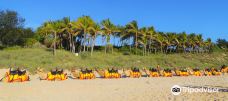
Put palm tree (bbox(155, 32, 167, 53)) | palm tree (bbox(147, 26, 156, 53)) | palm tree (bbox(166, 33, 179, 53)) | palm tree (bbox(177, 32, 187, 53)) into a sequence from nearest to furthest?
palm tree (bbox(147, 26, 156, 53)), palm tree (bbox(155, 32, 167, 53)), palm tree (bbox(166, 33, 179, 53)), palm tree (bbox(177, 32, 187, 53))

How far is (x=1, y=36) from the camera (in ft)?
200

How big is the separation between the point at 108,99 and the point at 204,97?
3.56 m

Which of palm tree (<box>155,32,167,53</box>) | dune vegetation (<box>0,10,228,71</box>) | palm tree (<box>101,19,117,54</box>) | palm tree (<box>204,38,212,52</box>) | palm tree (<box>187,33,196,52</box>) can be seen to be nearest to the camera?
dune vegetation (<box>0,10,228,71</box>)

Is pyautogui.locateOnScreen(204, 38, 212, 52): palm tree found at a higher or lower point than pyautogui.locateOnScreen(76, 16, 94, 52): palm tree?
lower

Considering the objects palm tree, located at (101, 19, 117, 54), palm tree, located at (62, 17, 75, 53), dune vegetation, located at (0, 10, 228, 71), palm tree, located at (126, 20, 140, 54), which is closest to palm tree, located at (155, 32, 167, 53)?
dune vegetation, located at (0, 10, 228, 71)

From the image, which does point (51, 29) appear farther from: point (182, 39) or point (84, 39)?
point (182, 39)

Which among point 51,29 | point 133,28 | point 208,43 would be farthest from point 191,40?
point 51,29

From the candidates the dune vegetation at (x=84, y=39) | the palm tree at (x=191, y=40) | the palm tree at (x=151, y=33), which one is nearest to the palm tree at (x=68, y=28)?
the dune vegetation at (x=84, y=39)

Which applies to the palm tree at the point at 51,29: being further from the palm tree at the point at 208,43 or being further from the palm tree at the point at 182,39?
the palm tree at the point at 208,43

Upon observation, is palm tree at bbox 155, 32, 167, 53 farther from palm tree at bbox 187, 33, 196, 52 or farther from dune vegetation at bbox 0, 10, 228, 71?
palm tree at bbox 187, 33, 196, 52

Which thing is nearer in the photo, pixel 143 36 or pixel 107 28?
pixel 107 28

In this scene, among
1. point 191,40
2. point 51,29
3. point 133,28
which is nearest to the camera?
point 51,29

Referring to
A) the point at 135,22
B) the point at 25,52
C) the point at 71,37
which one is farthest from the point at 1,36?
the point at 135,22

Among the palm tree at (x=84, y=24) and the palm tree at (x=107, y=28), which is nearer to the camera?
the palm tree at (x=84, y=24)
